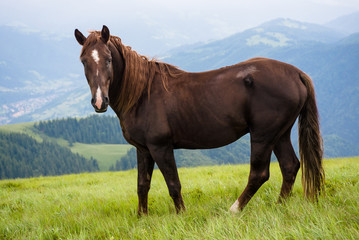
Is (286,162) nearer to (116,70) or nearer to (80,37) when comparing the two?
(116,70)

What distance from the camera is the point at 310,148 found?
4.77 meters

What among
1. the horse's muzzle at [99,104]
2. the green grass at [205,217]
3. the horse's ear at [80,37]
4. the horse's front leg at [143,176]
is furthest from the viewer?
the horse's front leg at [143,176]

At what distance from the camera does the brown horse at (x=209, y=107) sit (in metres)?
4.29

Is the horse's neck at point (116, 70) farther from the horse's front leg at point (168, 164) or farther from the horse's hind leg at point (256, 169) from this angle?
the horse's hind leg at point (256, 169)

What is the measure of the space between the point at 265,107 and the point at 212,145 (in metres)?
1.03

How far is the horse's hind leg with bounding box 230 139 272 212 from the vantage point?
441cm

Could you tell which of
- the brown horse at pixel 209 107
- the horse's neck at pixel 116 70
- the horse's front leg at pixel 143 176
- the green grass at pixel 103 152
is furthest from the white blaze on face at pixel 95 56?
the green grass at pixel 103 152

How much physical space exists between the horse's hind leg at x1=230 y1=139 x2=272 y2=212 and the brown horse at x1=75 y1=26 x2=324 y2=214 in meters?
0.01

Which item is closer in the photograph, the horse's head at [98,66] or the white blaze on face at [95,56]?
the horse's head at [98,66]

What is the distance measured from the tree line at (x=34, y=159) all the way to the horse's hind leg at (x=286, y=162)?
142 metres

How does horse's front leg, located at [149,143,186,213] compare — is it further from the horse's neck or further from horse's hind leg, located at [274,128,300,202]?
horse's hind leg, located at [274,128,300,202]

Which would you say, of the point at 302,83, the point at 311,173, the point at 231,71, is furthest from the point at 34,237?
the point at 302,83

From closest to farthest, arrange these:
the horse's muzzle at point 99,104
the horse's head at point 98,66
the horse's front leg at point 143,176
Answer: the horse's muzzle at point 99,104
the horse's head at point 98,66
the horse's front leg at point 143,176

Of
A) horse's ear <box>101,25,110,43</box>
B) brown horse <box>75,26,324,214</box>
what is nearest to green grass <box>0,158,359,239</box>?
brown horse <box>75,26,324,214</box>
